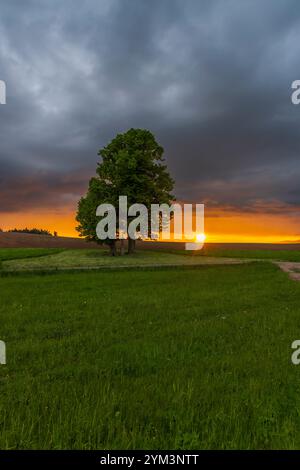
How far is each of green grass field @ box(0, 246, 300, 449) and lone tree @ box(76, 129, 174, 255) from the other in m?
47.2

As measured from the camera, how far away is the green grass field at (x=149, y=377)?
5.96 metres

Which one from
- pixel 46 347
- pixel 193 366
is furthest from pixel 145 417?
pixel 46 347

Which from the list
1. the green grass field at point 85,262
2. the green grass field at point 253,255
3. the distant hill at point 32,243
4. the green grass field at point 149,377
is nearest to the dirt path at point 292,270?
the green grass field at point 85,262

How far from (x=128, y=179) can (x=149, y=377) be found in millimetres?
58488

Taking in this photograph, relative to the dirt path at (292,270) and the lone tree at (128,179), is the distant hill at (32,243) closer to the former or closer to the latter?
the lone tree at (128,179)

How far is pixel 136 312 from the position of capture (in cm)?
1662

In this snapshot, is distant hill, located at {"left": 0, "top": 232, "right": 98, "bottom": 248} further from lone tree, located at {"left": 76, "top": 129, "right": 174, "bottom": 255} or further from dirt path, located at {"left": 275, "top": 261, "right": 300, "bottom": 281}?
dirt path, located at {"left": 275, "top": 261, "right": 300, "bottom": 281}

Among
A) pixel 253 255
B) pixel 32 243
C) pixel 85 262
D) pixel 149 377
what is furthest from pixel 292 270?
pixel 32 243

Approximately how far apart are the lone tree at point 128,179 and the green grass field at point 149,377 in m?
47.2

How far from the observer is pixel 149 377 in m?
8.45
